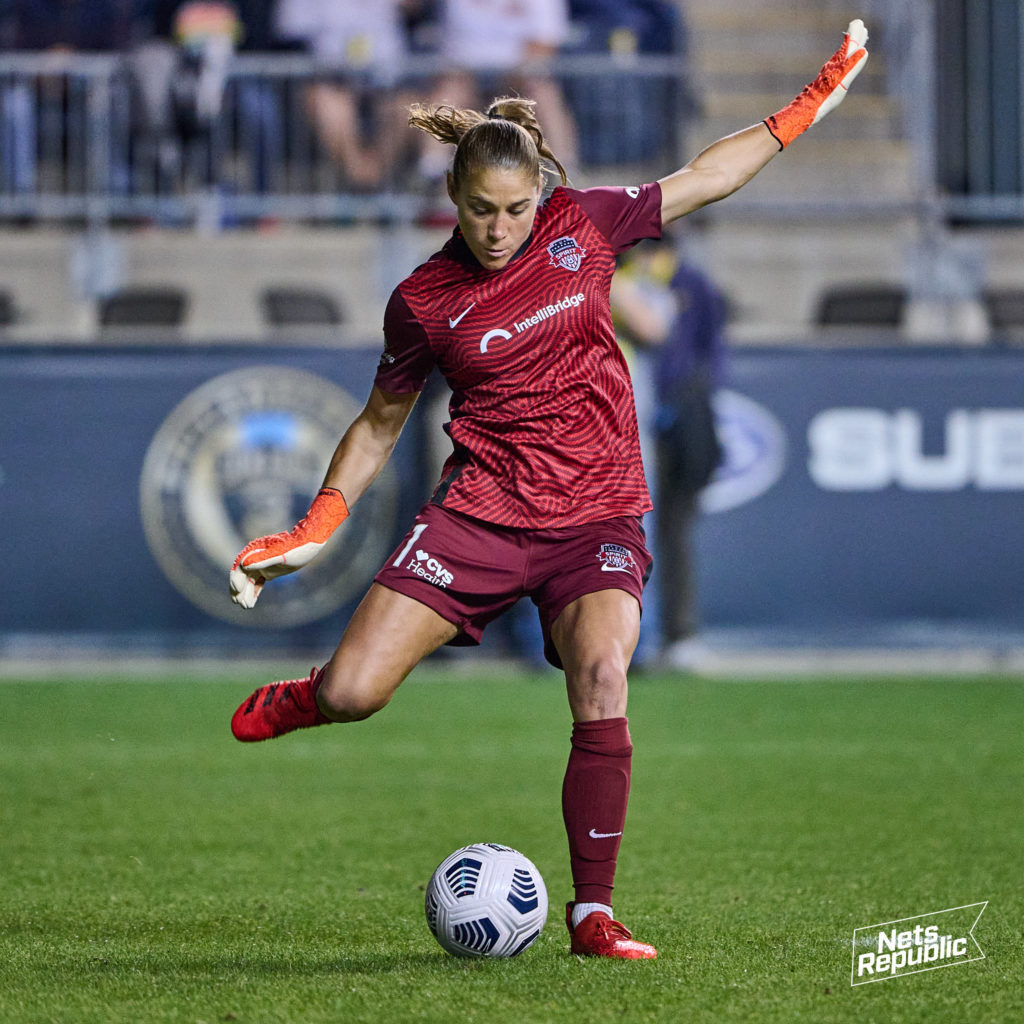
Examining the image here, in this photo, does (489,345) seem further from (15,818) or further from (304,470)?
(304,470)

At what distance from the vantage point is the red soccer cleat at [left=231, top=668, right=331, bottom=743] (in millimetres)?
4949

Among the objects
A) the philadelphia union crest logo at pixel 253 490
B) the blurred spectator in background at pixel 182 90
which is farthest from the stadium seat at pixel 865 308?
the blurred spectator in background at pixel 182 90

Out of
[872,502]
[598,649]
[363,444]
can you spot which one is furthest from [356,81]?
[598,649]

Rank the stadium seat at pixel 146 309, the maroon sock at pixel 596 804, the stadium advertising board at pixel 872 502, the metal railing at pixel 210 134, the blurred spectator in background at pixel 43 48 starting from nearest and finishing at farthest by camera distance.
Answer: the maroon sock at pixel 596 804 → the stadium advertising board at pixel 872 502 → the stadium seat at pixel 146 309 → the metal railing at pixel 210 134 → the blurred spectator in background at pixel 43 48

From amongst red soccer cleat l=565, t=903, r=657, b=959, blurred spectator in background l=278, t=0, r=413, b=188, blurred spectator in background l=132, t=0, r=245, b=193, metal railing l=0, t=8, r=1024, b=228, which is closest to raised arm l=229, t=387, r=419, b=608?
red soccer cleat l=565, t=903, r=657, b=959

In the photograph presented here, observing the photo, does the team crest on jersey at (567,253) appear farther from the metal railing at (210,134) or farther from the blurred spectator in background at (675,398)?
the metal railing at (210,134)

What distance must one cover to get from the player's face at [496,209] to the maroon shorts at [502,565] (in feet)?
2.45

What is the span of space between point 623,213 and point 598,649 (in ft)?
4.08

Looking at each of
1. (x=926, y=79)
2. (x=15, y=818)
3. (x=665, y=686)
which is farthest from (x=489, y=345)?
(x=926, y=79)

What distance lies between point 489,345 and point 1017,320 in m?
8.64

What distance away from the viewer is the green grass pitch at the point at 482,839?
4.17 m

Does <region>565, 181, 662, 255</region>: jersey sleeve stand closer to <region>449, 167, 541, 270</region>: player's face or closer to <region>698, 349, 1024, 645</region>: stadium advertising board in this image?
<region>449, 167, 541, 270</region>: player's face

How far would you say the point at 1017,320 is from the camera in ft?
41.4

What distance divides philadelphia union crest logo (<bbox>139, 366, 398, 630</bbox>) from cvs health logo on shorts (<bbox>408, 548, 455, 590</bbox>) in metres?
6.57
